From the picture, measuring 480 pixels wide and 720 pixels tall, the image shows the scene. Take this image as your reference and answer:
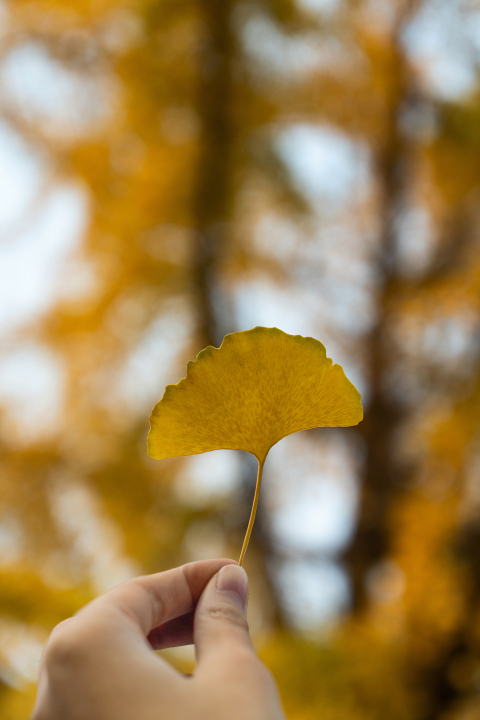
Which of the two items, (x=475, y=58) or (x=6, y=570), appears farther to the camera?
(x=475, y=58)

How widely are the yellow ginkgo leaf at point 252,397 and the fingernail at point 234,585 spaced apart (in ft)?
0.08

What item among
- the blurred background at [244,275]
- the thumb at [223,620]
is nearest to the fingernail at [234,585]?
the thumb at [223,620]

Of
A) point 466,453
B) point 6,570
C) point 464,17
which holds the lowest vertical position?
point 6,570

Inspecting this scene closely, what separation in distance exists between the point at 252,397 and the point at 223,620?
0.07m

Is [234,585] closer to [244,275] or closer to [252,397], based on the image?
[252,397]

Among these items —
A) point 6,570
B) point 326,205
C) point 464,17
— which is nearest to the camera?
point 6,570

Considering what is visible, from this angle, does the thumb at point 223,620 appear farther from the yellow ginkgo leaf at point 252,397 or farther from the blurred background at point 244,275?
the blurred background at point 244,275

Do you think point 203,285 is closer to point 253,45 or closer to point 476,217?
point 253,45

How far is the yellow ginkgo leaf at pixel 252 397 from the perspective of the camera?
0.45 feet

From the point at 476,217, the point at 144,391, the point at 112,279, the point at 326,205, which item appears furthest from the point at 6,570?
the point at 476,217

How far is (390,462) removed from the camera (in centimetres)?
109

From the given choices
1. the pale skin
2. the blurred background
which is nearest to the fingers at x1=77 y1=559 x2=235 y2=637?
the pale skin

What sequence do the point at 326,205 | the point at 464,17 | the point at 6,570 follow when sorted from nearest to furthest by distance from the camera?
the point at 6,570, the point at 464,17, the point at 326,205

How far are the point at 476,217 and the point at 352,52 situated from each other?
0.45 metres
